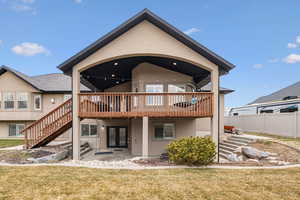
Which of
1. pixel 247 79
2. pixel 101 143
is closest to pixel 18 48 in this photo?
pixel 101 143

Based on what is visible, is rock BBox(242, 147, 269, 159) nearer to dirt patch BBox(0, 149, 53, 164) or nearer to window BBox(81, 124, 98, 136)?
dirt patch BBox(0, 149, 53, 164)

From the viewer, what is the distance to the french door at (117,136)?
14.4m

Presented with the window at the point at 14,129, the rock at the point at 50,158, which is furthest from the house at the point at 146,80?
the window at the point at 14,129

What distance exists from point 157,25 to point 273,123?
14.0 metres

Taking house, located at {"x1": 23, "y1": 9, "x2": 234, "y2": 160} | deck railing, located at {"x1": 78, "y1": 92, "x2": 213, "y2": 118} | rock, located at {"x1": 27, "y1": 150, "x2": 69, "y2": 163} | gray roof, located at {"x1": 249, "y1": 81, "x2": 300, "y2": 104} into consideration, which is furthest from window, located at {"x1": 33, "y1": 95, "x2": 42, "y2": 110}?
gray roof, located at {"x1": 249, "y1": 81, "x2": 300, "y2": 104}

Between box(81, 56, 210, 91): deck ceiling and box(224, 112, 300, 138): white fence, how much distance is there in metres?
8.25

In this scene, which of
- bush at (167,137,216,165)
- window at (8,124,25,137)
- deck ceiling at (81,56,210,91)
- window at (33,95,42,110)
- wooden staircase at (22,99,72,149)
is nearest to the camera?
bush at (167,137,216,165)

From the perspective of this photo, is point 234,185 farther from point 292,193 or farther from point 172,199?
point 172,199

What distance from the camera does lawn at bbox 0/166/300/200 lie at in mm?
4684

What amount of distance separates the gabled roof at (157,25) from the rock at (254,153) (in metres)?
4.69

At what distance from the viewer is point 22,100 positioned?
15.5 meters

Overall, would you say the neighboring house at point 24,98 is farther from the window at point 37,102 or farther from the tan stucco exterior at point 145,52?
the tan stucco exterior at point 145,52

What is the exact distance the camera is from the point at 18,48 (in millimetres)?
42281

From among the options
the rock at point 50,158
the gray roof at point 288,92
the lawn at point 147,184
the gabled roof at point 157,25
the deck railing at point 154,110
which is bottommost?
the rock at point 50,158
